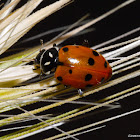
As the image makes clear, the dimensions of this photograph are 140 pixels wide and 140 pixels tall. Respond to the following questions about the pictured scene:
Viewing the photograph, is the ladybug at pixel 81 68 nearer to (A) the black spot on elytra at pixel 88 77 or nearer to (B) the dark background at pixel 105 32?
(A) the black spot on elytra at pixel 88 77

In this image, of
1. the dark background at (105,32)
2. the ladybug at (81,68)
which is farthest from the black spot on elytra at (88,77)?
the dark background at (105,32)

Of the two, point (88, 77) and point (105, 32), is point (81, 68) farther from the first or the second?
point (105, 32)

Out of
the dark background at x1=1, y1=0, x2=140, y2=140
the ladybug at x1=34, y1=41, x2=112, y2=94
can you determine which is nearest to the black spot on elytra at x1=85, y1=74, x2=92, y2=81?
the ladybug at x1=34, y1=41, x2=112, y2=94

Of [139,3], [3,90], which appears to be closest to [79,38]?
[139,3]

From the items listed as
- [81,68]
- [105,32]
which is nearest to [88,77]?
A: [81,68]

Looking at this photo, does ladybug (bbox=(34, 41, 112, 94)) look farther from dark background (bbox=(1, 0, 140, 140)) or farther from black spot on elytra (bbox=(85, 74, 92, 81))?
dark background (bbox=(1, 0, 140, 140))
